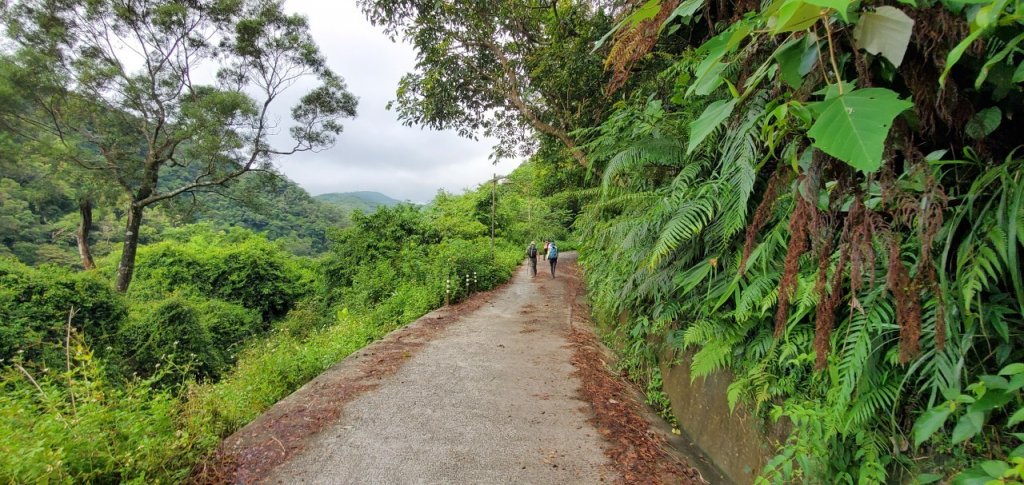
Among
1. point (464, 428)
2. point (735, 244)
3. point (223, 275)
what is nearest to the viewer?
point (735, 244)

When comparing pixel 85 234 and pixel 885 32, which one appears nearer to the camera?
pixel 885 32

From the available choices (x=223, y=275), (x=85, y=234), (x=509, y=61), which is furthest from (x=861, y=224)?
(x=85, y=234)

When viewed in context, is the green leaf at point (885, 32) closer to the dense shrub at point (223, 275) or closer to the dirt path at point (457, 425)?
the dirt path at point (457, 425)

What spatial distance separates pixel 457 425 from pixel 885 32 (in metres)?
3.54

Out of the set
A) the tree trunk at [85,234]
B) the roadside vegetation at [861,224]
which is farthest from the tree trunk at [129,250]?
the roadside vegetation at [861,224]

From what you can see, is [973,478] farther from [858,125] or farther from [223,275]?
[223,275]

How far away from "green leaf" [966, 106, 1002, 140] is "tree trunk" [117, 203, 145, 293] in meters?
18.3

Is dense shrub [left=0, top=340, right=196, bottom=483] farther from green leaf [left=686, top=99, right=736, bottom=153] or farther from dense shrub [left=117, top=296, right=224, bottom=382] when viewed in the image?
dense shrub [left=117, top=296, right=224, bottom=382]

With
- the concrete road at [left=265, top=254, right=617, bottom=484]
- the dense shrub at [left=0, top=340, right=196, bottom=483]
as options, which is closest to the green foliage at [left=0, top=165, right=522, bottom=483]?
the dense shrub at [left=0, top=340, right=196, bottom=483]

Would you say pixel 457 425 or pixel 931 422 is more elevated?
pixel 931 422

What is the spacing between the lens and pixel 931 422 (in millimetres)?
1194

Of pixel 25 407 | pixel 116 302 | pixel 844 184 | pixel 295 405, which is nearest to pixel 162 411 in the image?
pixel 25 407

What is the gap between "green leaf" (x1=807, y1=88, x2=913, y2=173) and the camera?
0.82m

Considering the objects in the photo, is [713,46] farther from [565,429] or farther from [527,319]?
[527,319]
